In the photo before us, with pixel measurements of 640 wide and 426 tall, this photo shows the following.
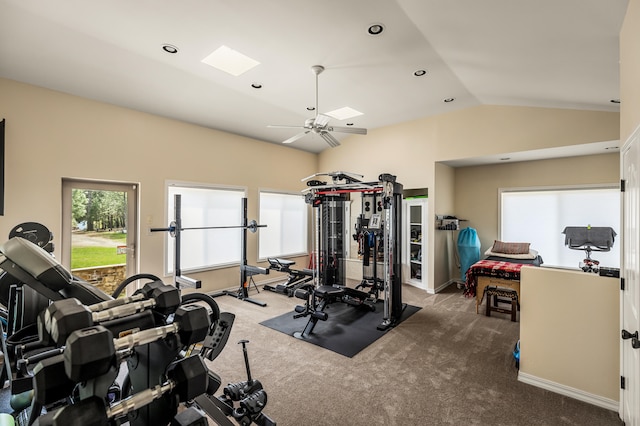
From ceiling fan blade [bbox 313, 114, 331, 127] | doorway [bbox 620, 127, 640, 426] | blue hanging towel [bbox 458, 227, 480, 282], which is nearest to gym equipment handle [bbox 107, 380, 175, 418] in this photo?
doorway [bbox 620, 127, 640, 426]

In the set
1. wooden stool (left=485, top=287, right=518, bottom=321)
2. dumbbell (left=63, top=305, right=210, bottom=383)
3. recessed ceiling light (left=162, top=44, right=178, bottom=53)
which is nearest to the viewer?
dumbbell (left=63, top=305, right=210, bottom=383)

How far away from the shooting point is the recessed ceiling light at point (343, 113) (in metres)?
5.02

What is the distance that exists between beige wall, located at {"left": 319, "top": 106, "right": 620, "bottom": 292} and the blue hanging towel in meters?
0.38

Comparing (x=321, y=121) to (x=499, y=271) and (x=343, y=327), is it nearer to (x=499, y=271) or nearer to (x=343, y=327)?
(x=343, y=327)

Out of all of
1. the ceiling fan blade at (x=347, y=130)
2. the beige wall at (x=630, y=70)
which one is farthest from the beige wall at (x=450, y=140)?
the beige wall at (x=630, y=70)

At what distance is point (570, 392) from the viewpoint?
249 centimetres

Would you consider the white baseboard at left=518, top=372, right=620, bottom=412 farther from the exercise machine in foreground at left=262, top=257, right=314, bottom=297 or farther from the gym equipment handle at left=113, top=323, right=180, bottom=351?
the gym equipment handle at left=113, top=323, right=180, bottom=351

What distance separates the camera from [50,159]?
380 centimetres

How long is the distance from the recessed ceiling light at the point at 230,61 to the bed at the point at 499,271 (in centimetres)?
417

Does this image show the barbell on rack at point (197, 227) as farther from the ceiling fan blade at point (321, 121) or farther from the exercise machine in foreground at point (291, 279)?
the ceiling fan blade at point (321, 121)

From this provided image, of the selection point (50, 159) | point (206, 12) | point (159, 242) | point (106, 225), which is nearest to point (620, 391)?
point (206, 12)

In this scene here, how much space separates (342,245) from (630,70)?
13.8ft

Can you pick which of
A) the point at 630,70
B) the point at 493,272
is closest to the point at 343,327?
the point at 493,272

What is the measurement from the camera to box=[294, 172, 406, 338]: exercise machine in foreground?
410 centimetres
